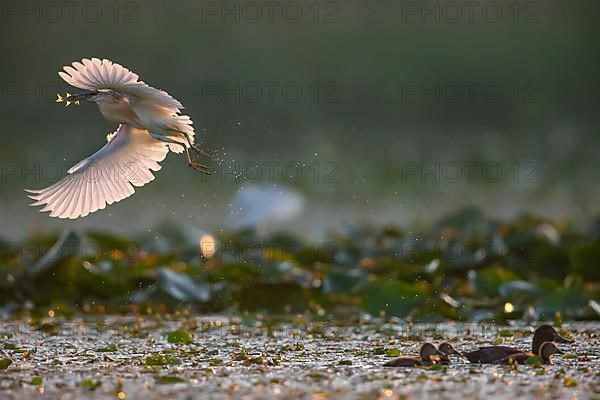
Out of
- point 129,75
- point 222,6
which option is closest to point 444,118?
point 222,6

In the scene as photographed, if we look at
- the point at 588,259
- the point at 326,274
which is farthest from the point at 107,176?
the point at 588,259

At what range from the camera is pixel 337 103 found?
12.4m

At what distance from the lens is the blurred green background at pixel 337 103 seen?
30.5 ft

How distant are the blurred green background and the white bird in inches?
137

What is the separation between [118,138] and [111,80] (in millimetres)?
463

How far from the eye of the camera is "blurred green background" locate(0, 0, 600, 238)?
930 centimetres

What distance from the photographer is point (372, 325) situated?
180 inches

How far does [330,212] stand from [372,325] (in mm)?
4099

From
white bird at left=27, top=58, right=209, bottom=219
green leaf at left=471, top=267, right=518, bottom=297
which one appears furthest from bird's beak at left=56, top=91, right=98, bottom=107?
green leaf at left=471, top=267, right=518, bottom=297

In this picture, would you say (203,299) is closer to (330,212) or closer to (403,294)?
(403,294)

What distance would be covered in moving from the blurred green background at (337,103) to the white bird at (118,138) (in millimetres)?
3491
